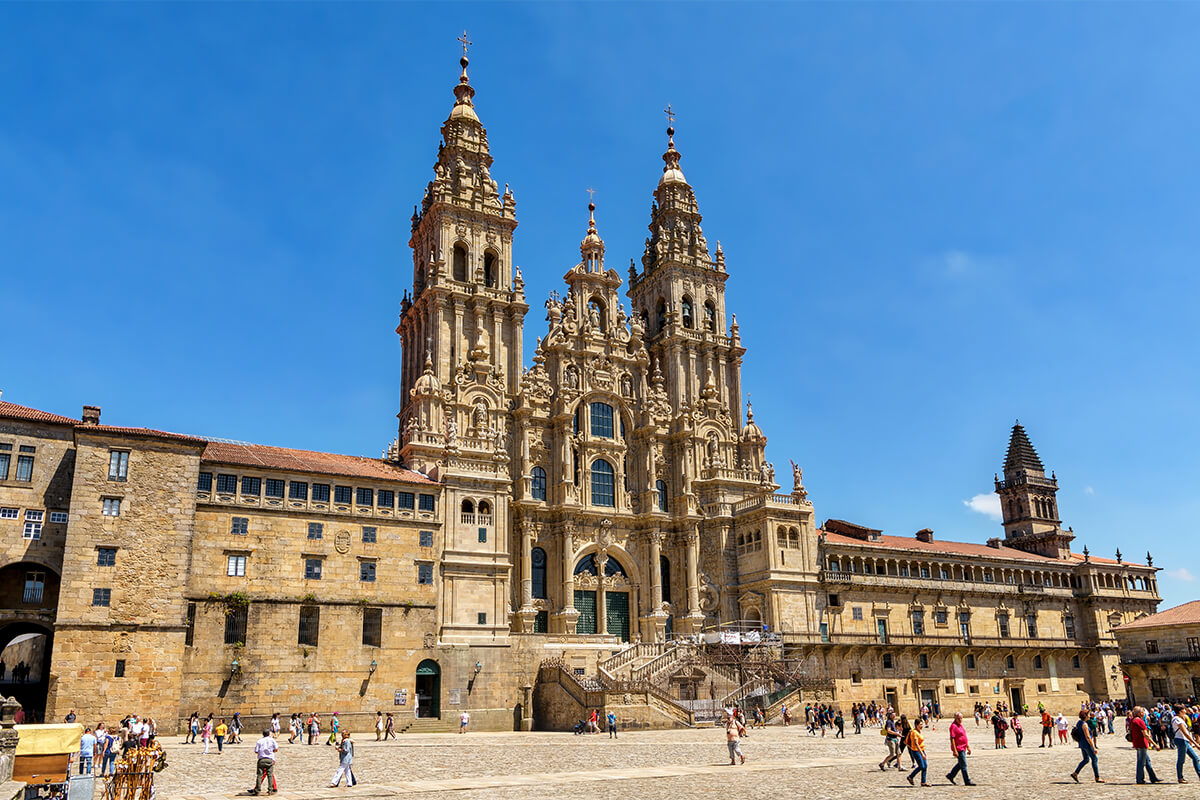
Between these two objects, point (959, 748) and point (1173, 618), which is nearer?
point (959, 748)

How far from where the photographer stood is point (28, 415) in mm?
48312

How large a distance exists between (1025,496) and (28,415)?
3363 inches

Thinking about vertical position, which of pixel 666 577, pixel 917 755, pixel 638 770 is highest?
pixel 666 577

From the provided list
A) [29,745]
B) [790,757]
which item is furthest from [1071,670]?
[29,745]

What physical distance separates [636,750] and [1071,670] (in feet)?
180

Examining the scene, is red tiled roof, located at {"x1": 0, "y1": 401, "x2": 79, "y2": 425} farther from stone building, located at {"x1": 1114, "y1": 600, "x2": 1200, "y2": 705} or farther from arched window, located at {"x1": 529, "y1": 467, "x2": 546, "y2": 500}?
stone building, located at {"x1": 1114, "y1": 600, "x2": 1200, "y2": 705}

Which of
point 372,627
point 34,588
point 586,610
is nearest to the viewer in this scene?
point 34,588

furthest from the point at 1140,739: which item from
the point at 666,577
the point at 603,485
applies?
the point at 603,485

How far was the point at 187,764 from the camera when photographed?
33875 mm

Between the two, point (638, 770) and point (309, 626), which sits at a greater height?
point (309, 626)

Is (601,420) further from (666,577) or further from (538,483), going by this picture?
(666,577)

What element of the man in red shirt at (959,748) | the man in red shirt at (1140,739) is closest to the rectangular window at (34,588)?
the man in red shirt at (959,748)

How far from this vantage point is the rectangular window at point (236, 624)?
49112 mm

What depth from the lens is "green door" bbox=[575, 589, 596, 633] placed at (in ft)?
225
